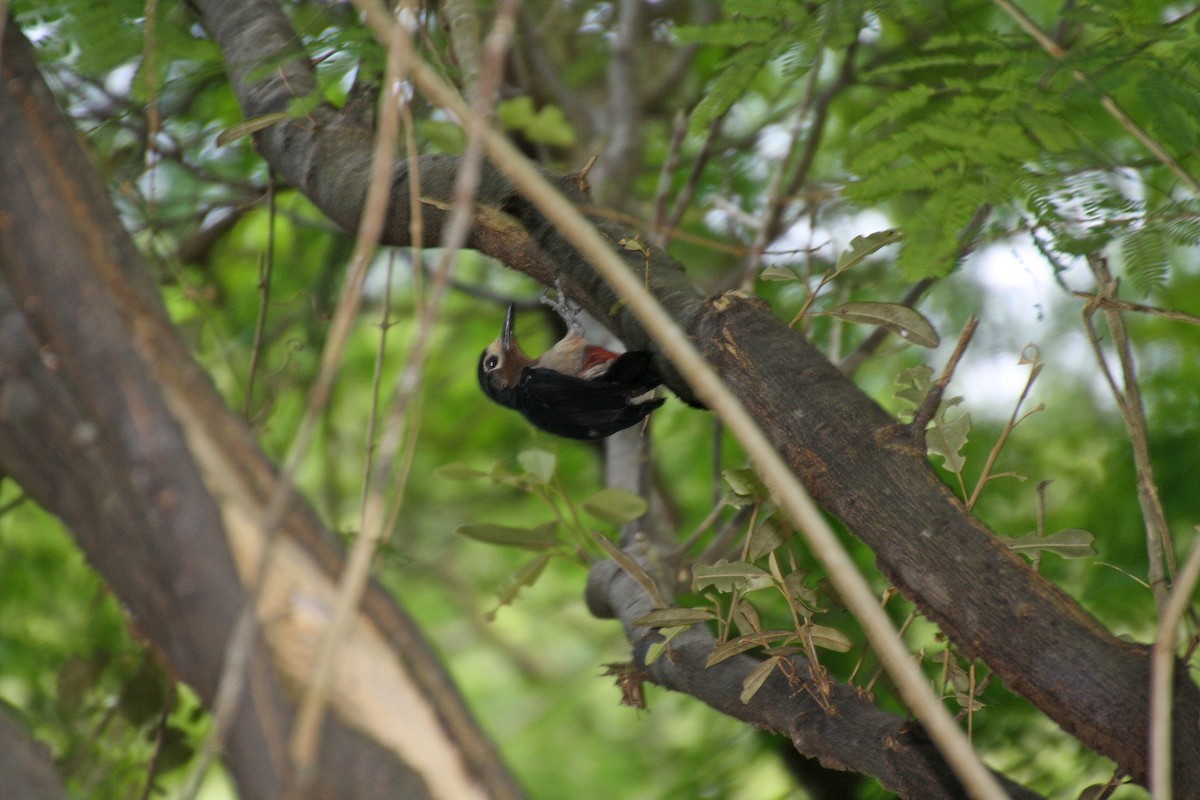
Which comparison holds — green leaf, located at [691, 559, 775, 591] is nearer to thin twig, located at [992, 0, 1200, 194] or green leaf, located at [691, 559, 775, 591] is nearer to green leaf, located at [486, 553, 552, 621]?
green leaf, located at [486, 553, 552, 621]

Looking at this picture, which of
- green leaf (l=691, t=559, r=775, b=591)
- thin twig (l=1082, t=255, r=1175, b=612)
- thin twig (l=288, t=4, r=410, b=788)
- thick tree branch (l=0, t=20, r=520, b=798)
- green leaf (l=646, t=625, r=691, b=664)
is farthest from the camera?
green leaf (l=646, t=625, r=691, b=664)

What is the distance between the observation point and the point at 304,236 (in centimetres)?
464

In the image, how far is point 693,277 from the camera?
4184 mm

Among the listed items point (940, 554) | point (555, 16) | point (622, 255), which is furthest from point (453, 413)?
point (940, 554)

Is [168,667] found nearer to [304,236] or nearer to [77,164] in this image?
[77,164]

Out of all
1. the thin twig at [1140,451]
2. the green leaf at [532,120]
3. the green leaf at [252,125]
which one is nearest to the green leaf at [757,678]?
the thin twig at [1140,451]

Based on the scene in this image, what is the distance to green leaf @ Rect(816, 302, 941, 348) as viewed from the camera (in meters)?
2.05

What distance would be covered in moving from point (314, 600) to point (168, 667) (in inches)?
9.6

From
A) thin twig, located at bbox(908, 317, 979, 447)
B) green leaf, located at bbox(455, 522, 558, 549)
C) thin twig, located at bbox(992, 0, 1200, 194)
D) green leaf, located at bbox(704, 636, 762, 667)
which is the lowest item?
green leaf, located at bbox(455, 522, 558, 549)

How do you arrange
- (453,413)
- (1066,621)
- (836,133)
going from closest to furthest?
1. (1066,621)
2. (836,133)
3. (453,413)

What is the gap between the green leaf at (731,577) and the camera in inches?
82.3

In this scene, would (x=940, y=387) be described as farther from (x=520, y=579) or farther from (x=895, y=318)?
(x=520, y=579)

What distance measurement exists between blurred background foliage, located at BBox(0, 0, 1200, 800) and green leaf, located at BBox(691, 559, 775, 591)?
194 millimetres

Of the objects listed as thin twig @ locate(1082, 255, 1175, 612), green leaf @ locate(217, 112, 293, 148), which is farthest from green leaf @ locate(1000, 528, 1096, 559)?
green leaf @ locate(217, 112, 293, 148)
